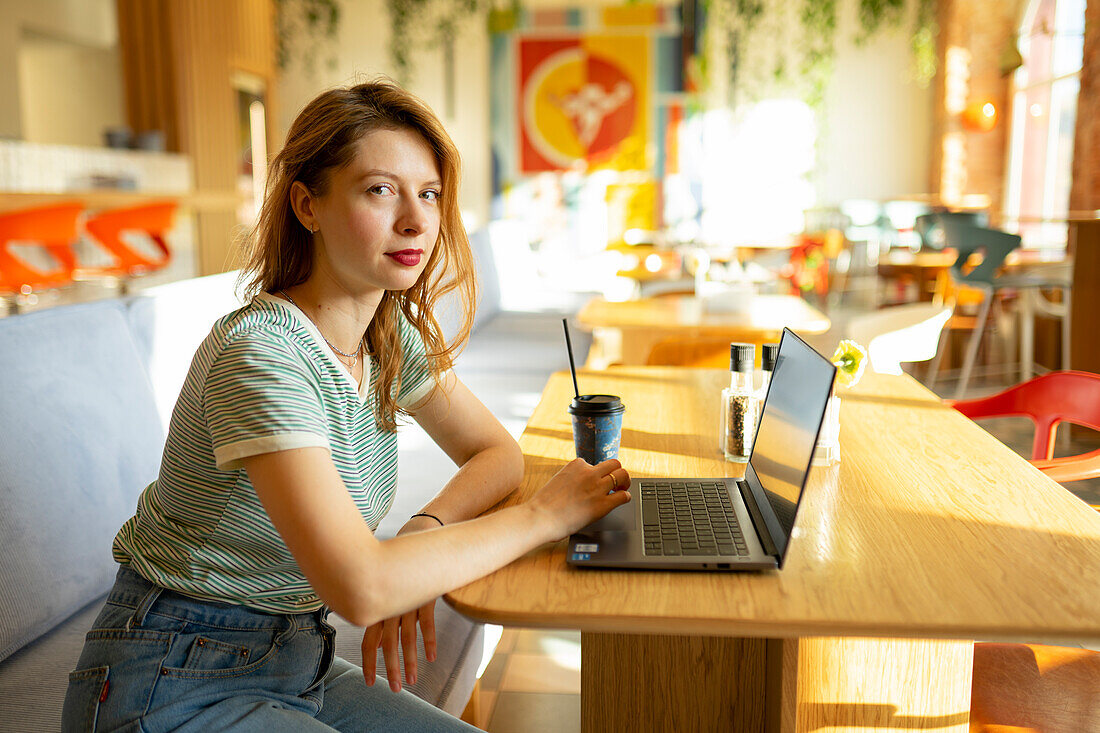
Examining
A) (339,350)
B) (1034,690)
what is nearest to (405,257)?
(339,350)

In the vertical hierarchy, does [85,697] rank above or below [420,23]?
below

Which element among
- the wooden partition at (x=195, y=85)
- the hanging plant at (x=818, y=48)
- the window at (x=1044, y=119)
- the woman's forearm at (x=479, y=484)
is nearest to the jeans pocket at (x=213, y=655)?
the woman's forearm at (x=479, y=484)

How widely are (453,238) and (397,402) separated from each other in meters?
0.25

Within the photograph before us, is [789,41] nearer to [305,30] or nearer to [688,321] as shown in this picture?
[305,30]

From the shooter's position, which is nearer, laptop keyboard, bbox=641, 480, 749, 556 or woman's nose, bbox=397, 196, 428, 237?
laptop keyboard, bbox=641, 480, 749, 556

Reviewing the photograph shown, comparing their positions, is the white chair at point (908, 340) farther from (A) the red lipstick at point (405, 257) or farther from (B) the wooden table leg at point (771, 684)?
(A) the red lipstick at point (405, 257)

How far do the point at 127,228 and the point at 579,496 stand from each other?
5499 mm

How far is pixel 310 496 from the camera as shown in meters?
0.95

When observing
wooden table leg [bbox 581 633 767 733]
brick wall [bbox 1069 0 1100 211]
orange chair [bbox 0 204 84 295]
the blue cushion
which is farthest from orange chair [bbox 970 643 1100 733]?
brick wall [bbox 1069 0 1100 211]

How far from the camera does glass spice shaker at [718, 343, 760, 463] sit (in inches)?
57.3

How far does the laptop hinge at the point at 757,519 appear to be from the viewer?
1058 millimetres

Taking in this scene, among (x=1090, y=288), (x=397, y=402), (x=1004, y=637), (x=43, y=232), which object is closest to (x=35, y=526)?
(x=397, y=402)

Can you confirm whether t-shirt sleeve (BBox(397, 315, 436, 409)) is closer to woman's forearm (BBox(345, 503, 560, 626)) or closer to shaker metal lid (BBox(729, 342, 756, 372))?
woman's forearm (BBox(345, 503, 560, 626))

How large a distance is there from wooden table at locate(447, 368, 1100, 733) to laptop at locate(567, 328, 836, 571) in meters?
0.02
